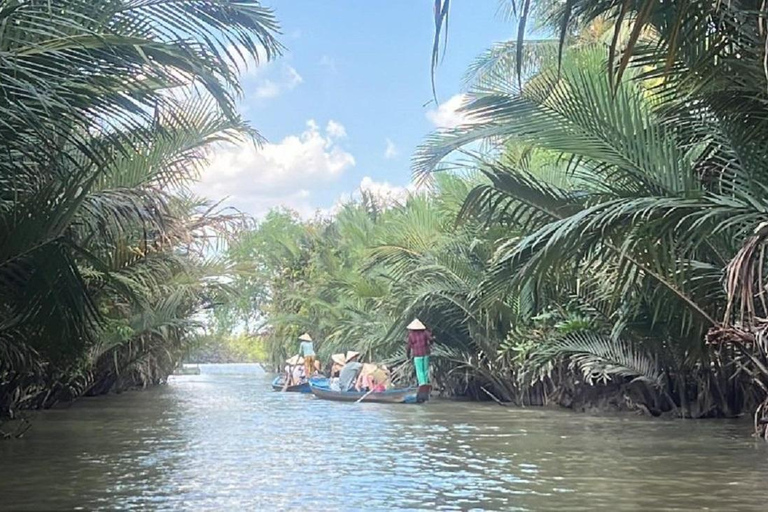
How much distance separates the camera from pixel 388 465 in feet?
26.6

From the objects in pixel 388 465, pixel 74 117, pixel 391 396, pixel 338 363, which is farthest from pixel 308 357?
pixel 74 117

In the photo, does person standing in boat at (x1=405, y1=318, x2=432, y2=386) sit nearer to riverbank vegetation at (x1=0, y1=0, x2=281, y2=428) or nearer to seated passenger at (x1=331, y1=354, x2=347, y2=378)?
seated passenger at (x1=331, y1=354, x2=347, y2=378)

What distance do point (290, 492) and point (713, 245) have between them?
458 cm

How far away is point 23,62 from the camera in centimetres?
551

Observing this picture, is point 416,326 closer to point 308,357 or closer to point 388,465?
point 388,465

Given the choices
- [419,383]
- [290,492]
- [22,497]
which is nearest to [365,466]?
[290,492]

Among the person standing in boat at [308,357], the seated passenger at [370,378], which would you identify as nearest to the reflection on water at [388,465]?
the seated passenger at [370,378]

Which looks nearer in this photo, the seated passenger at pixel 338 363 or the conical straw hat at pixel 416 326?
the conical straw hat at pixel 416 326

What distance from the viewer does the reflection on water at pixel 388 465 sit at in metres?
6.12

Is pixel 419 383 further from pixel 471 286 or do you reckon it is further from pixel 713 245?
pixel 713 245

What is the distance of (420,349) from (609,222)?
12025mm

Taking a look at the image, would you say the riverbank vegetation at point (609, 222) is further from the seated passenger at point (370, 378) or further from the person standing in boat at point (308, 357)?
the person standing in boat at point (308, 357)

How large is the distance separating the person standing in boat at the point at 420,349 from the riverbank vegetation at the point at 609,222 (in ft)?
1.14

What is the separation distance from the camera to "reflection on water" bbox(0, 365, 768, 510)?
612 centimetres
